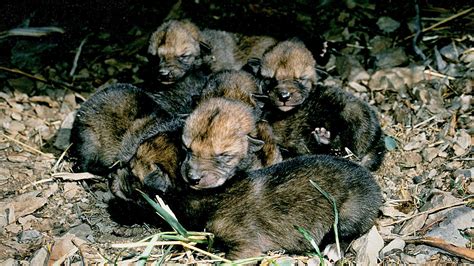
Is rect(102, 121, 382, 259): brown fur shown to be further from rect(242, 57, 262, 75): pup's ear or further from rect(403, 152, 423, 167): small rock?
rect(242, 57, 262, 75): pup's ear

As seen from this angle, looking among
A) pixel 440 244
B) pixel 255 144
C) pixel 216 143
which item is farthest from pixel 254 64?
pixel 440 244

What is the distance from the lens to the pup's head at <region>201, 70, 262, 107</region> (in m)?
5.78

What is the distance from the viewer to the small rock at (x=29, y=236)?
508 cm

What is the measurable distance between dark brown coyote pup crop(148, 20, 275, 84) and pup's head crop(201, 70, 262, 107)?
0.64m

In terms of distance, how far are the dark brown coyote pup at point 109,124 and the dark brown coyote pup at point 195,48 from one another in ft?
1.71

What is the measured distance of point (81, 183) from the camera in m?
5.88

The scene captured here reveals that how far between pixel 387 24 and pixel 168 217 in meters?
4.13

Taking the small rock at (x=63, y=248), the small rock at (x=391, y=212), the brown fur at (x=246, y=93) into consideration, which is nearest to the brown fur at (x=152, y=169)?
the small rock at (x=63, y=248)

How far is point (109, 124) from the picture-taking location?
5930 millimetres

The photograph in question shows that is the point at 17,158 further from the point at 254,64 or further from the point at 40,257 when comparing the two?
the point at 254,64

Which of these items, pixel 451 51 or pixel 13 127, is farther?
pixel 451 51

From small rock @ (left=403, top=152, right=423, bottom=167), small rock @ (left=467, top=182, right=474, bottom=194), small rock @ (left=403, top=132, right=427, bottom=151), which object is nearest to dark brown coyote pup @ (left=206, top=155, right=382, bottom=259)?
small rock @ (left=467, top=182, right=474, bottom=194)

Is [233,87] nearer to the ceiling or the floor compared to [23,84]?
nearer to the ceiling

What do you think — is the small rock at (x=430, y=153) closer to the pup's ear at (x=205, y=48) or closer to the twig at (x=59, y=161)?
the pup's ear at (x=205, y=48)
